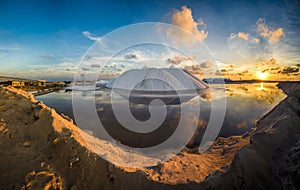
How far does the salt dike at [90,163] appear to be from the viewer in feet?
6.84

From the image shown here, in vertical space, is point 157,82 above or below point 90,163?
above

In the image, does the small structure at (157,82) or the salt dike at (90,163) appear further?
the small structure at (157,82)

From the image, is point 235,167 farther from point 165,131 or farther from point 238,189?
point 165,131

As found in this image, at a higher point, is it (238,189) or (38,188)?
(38,188)

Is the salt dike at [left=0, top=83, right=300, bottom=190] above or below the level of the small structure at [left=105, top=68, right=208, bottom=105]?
below

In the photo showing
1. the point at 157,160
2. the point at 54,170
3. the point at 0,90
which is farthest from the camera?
the point at 157,160

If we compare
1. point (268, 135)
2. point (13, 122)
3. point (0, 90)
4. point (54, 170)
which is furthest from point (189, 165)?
point (0, 90)

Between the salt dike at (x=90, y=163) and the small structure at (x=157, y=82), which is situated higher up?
the small structure at (x=157, y=82)

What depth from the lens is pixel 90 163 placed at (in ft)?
8.89

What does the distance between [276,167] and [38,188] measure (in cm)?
415

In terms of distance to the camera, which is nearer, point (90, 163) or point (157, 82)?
point (90, 163)

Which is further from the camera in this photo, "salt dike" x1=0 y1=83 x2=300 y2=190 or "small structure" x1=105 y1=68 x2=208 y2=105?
"small structure" x1=105 y1=68 x2=208 y2=105

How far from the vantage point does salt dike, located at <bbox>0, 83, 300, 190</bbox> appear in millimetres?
2084

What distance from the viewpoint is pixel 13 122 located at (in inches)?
106
